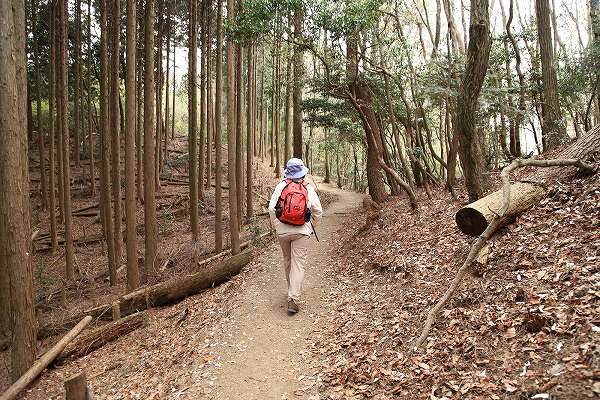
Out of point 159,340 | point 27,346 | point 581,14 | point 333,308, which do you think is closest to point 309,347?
point 333,308

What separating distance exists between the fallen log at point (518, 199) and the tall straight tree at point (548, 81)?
426 centimetres

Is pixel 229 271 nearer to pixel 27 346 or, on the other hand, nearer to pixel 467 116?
pixel 27 346

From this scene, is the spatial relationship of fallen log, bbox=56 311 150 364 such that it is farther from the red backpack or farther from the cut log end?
the cut log end

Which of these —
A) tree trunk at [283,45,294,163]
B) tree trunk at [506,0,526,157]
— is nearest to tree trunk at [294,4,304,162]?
tree trunk at [283,45,294,163]

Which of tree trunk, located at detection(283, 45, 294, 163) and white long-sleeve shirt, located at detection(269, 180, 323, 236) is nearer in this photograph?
white long-sleeve shirt, located at detection(269, 180, 323, 236)

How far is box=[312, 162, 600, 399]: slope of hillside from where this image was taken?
3.25 metres

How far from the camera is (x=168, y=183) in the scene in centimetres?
2350

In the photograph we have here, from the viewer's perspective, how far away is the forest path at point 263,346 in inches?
188

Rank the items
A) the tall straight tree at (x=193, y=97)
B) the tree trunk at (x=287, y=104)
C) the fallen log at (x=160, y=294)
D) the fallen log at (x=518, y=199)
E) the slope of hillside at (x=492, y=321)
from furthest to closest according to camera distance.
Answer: the tree trunk at (x=287, y=104)
the tall straight tree at (x=193, y=97)
the fallen log at (x=160, y=294)
the fallen log at (x=518, y=199)
the slope of hillside at (x=492, y=321)

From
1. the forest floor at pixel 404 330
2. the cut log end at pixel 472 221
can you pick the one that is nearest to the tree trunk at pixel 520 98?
the forest floor at pixel 404 330

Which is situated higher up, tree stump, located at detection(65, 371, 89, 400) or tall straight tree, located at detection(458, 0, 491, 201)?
tall straight tree, located at detection(458, 0, 491, 201)

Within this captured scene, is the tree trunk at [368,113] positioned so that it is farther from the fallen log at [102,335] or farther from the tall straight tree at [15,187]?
the fallen log at [102,335]

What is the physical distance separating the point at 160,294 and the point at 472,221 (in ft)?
25.6

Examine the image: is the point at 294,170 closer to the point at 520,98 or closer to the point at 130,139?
the point at 130,139
